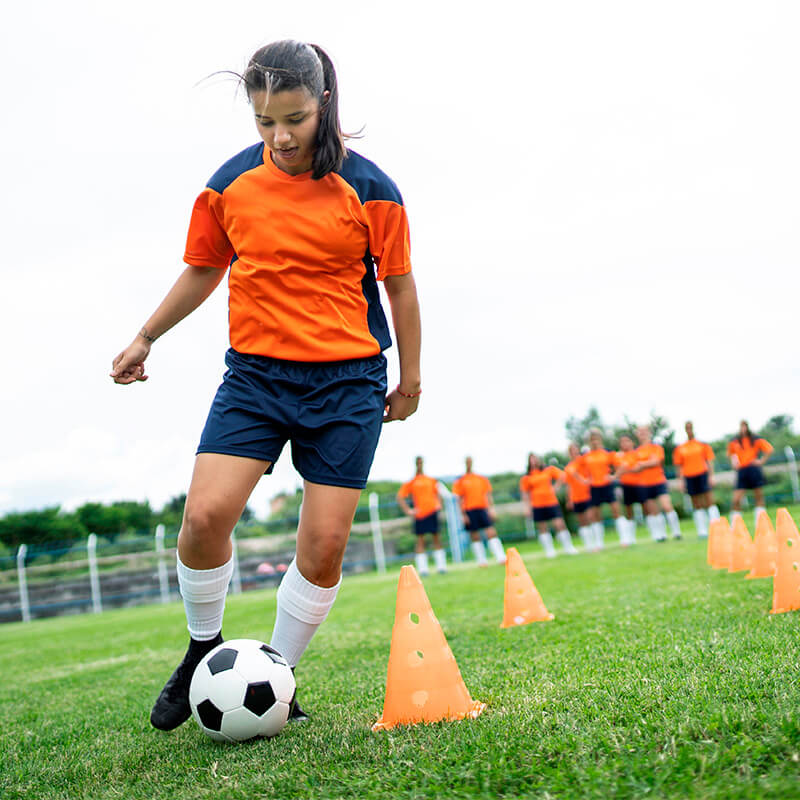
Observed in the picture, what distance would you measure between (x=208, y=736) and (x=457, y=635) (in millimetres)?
3023

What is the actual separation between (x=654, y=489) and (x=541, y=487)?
2.26 metres

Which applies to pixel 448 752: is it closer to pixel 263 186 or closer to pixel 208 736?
pixel 208 736

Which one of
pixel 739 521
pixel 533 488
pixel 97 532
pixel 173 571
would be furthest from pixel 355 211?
pixel 97 532

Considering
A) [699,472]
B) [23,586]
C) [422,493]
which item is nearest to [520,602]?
[422,493]

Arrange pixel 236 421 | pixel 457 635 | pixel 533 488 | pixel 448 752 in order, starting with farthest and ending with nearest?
pixel 533 488 < pixel 457 635 < pixel 236 421 < pixel 448 752

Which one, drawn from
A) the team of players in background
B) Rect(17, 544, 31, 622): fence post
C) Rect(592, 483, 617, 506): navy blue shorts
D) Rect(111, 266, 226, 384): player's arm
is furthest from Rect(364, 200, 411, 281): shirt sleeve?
Rect(17, 544, 31, 622): fence post

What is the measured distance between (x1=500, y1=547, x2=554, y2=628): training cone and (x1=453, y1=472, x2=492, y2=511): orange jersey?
10779mm

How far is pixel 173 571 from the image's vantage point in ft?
74.4

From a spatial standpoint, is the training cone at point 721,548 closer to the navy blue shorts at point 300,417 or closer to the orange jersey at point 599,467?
the navy blue shorts at point 300,417

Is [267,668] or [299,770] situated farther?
[267,668]

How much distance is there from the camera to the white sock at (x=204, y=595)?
307cm

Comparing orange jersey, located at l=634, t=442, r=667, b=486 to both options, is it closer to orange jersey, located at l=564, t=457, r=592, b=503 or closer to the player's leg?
orange jersey, located at l=564, t=457, r=592, b=503

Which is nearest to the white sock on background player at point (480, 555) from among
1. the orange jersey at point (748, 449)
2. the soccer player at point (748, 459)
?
the soccer player at point (748, 459)

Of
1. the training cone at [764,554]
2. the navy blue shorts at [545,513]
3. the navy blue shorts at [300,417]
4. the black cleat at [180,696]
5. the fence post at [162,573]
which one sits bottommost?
the fence post at [162,573]
